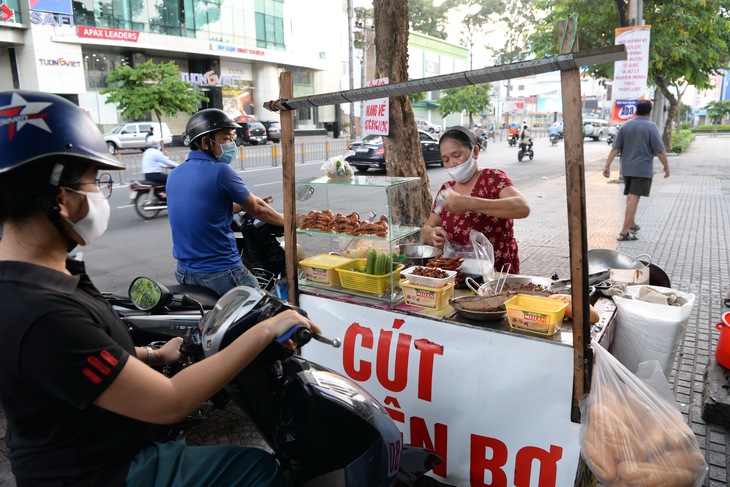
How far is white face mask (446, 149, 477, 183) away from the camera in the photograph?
317cm

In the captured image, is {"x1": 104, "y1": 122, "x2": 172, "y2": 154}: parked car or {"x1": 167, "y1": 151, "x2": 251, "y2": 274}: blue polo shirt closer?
{"x1": 167, "y1": 151, "x2": 251, "y2": 274}: blue polo shirt

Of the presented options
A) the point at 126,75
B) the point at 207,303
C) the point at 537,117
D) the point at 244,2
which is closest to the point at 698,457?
the point at 207,303

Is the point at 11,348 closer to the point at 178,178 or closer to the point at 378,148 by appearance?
the point at 178,178

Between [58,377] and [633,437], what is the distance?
1.93 meters

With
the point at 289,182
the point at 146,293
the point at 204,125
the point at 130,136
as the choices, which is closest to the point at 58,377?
the point at 146,293

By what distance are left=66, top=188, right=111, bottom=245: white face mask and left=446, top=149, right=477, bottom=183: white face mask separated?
2.23 meters

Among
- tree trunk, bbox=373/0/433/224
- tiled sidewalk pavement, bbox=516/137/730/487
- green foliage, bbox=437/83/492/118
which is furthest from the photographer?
green foliage, bbox=437/83/492/118

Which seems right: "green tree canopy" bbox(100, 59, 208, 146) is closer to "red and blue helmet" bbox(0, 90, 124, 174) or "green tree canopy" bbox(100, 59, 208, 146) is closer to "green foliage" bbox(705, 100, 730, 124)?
"red and blue helmet" bbox(0, 90, 124, 174)

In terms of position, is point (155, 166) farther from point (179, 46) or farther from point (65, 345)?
point (179, 46)

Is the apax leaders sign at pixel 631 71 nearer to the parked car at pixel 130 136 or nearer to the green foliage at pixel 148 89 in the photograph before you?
the green foliage at pixel 148 89

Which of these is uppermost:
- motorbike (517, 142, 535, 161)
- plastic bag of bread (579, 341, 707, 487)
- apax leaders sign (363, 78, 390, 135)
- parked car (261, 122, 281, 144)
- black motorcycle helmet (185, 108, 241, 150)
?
parked car (261, 122, 281, 144)

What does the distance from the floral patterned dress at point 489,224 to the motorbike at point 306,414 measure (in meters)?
1.73

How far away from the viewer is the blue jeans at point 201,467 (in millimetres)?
1381

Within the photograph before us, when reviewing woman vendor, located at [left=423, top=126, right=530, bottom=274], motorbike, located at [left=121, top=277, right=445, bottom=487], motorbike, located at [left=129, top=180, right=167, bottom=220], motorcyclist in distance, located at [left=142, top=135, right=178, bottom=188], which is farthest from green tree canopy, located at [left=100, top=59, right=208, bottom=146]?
motorbike, located at [left=121, top=277, right=445, bottom=487]
